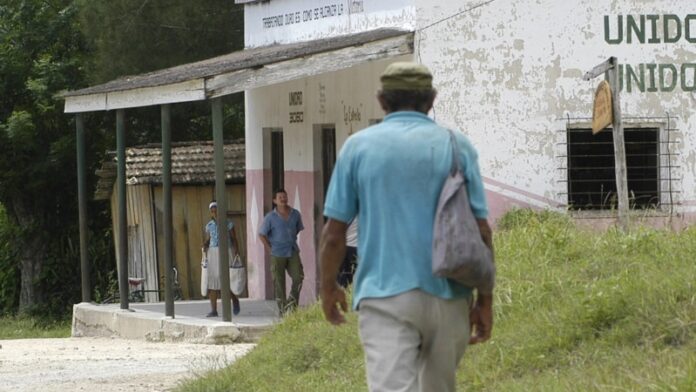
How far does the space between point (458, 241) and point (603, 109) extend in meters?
6.99

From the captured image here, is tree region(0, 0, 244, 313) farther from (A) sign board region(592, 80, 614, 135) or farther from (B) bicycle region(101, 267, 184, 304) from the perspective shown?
(A) sign board region(592, 80, 614, 135)

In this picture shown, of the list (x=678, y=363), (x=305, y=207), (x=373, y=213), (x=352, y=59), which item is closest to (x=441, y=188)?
(x=373, y=213)

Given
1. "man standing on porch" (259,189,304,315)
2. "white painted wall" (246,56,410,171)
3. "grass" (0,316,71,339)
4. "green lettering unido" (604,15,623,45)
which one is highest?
"green lettering unido" (604,15,623,45)

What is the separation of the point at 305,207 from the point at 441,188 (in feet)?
45.1

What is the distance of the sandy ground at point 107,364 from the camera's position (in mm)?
12086

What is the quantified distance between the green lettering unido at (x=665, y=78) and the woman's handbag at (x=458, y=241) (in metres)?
11.0

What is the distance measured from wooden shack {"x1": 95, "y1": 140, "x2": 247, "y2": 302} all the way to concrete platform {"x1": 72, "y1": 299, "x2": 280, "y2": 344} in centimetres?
261

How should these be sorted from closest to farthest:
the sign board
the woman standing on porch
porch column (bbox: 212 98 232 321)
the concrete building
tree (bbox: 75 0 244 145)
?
the sign board
porch column (bbox: 212 98 232 321)
the concrete building
the woman standing on porch
tree (bbox: 75 0 244 145)

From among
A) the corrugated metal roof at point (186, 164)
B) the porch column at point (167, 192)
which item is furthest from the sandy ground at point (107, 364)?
the corrugated metal roof at point (186, 164)

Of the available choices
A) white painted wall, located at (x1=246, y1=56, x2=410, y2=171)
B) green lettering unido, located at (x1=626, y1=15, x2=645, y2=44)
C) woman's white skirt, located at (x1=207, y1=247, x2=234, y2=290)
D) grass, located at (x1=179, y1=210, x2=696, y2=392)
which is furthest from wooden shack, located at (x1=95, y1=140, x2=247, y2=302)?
grass, located at (x1=179, y1=210, x2=696, y2=392)

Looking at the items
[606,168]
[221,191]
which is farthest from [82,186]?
[606,168]

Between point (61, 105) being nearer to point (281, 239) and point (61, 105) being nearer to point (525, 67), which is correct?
point (281, 239)

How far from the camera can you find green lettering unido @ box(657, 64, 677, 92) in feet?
54.0

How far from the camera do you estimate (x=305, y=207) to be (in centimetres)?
1962
